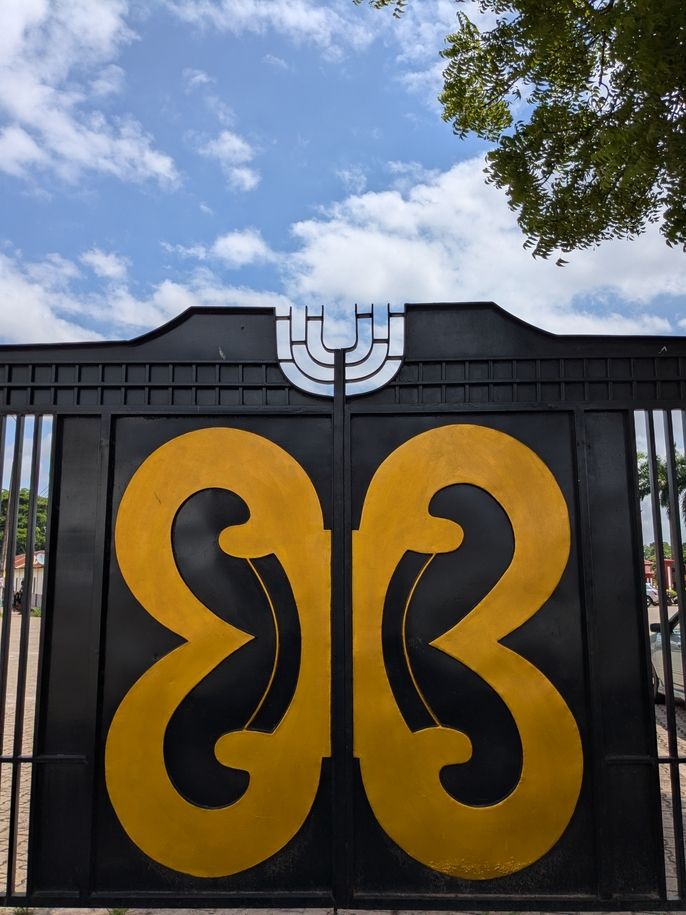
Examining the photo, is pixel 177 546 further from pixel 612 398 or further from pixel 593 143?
pixel 593 143

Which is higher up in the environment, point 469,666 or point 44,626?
point 44,626

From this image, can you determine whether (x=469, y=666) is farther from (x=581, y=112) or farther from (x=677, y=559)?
(x=581, y=112)

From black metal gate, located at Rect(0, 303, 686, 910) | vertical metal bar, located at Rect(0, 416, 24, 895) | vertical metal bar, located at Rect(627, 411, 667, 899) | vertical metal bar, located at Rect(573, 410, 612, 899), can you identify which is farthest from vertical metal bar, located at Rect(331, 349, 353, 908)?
vertical metal bar, located at Rect(0, 416, 24, 895)

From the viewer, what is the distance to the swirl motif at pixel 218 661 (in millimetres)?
4027

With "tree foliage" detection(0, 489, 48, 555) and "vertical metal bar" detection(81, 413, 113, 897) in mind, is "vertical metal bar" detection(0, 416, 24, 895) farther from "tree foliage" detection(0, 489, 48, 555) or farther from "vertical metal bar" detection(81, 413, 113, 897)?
"tree foliage" detection(0, 489, 48, 555)

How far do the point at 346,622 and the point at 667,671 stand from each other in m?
1.86

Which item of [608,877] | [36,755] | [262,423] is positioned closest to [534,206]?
[262,423]

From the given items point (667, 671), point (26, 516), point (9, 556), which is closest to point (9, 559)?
point (9, 556)

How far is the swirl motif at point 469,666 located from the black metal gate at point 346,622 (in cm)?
2

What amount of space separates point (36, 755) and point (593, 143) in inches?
203

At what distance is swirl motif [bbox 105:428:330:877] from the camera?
403 cm

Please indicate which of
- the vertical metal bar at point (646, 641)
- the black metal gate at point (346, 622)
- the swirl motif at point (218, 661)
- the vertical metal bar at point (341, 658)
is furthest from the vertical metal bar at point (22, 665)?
the vertical metal bar at point (646, 641)

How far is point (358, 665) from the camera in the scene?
4.12 meters

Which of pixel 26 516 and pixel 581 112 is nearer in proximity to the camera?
pixel 581 112
